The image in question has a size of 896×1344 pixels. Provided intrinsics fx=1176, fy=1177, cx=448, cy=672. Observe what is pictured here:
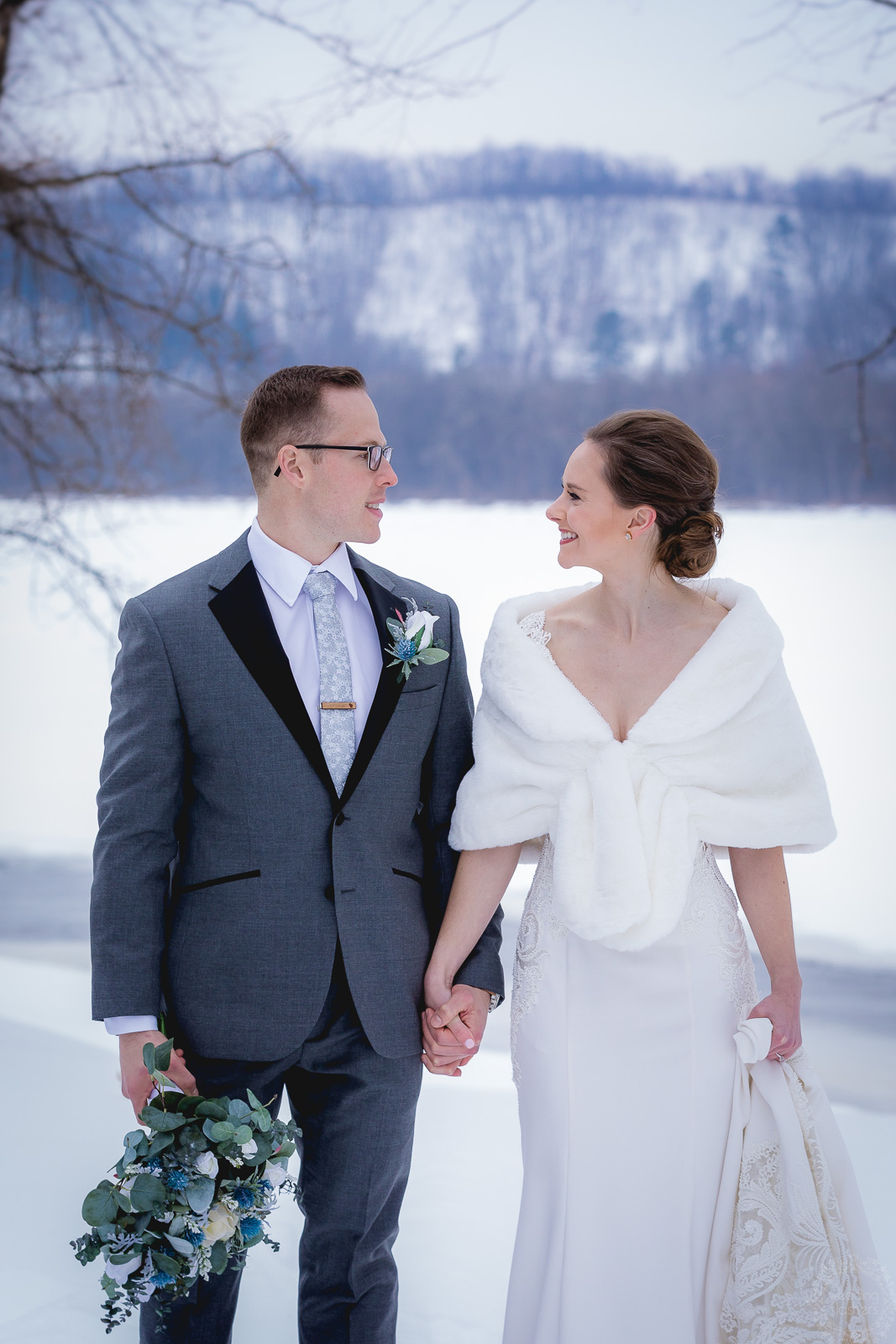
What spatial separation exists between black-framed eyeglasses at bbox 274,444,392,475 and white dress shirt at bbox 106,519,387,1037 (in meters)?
0.14

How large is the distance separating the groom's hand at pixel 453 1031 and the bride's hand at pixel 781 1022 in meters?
0.43

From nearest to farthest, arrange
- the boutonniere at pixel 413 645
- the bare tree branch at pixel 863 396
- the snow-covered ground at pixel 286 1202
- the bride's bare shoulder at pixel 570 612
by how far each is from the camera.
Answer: the boutonniere at pixel 413 645
the bride's bare shoulder at pixel 570 612
the snow-covered ground at pixel 286 1202
the bare tree branch at pixel 863 396

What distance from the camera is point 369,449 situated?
183cm

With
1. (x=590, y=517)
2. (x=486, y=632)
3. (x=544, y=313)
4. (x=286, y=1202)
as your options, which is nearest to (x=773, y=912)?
(x=590, y=517)

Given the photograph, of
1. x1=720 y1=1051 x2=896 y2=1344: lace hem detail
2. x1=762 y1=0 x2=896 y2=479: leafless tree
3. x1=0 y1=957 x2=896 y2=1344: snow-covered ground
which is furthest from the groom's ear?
x1=762 y1=0 x2=896 y2=479: leafless tree

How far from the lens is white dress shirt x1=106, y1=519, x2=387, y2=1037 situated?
1.81 m

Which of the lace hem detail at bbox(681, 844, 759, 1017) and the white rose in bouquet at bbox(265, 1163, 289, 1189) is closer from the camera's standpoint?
the white rose in bouquet at bbox(265, 1163, 289, 1189)

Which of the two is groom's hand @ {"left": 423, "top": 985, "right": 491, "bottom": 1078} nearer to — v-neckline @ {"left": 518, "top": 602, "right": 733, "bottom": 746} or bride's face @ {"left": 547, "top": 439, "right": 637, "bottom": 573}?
v-neckline @ {"left": 518, "top": 602, "right": 733, "bottom": 746}

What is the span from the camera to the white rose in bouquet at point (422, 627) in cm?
182

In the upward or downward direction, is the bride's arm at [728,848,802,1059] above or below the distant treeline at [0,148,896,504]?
below

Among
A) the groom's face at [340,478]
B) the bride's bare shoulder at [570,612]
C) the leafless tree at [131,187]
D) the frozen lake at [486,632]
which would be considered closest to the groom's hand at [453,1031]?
the bride's bare shoulder at [570,612]

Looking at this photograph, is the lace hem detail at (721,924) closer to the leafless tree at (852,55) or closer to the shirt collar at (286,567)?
the shirt collar at (286,567)

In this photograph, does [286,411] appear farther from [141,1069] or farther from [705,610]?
[141,1069]

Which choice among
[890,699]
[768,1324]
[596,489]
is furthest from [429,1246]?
[890,699]
